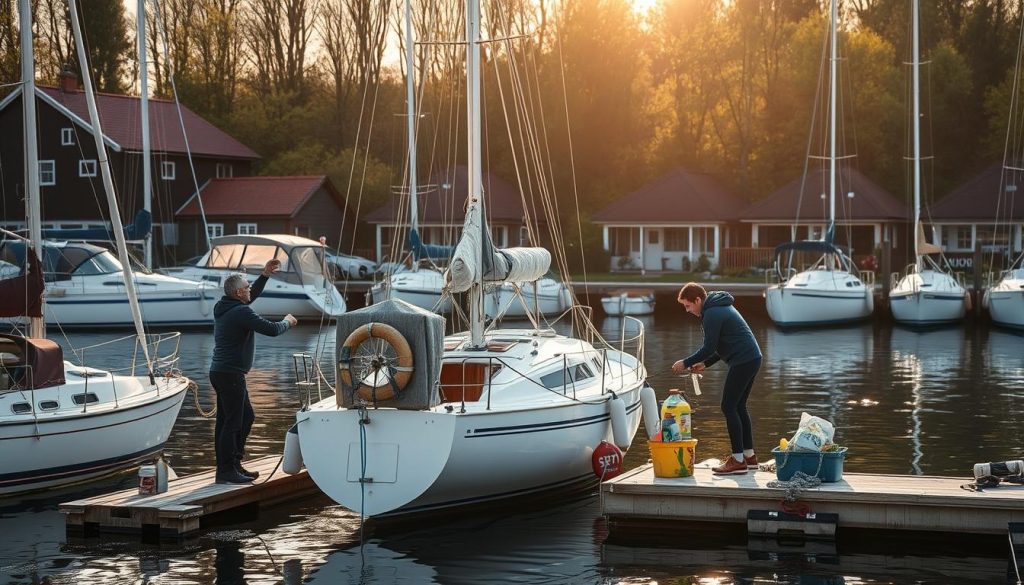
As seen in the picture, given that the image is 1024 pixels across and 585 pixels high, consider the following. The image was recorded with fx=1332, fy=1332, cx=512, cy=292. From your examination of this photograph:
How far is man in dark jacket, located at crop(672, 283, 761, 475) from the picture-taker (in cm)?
1370

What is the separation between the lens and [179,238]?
201 feet

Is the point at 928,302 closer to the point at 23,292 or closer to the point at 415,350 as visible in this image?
the point at 23,292

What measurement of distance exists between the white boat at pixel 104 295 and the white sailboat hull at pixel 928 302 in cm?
2195

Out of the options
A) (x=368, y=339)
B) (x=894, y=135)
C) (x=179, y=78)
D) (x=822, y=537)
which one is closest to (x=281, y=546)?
(x=368, y=339)

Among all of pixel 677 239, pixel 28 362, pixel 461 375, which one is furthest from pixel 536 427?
pixel 677 239

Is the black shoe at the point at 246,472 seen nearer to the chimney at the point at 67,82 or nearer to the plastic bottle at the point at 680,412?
the plastic bottle at the point at 680,412

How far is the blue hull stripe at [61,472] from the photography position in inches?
592

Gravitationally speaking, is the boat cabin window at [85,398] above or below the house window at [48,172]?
below

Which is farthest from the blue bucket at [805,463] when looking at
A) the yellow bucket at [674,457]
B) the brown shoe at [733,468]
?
the yellow bucket at [674,457]

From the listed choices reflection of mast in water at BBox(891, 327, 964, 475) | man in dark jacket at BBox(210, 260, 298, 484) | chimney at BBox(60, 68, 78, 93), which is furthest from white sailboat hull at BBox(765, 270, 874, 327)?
chimney at BBox(60, 68, 78, 93)

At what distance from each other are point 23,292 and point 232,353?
14.9ft

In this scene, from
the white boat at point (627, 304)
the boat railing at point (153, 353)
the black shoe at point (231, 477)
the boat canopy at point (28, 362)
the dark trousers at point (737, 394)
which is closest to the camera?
the dark trousers at point (737, 394)

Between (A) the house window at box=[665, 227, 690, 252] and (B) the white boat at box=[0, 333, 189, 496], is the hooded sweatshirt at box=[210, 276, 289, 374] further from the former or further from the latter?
(A) the house window at box=[665, 227, 690, 252]

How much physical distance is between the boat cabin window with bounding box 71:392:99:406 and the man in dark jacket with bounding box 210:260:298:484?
90.5 inches
